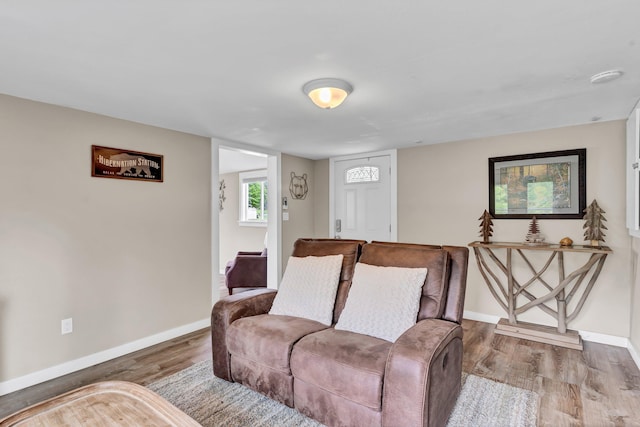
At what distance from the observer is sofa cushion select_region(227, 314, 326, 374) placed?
198cm

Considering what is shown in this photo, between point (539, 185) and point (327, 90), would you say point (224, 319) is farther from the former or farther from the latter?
point (539, 185)

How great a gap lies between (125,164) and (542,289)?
4194mm

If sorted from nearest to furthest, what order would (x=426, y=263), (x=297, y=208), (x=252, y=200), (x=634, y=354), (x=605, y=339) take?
(x=426, y=263), (x=634, y=354), (x=605, y=339), (x=297, y=208), (x=252, y=200)

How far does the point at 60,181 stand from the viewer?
100 inches

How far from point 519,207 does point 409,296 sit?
2212mm

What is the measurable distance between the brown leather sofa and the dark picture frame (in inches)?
70.4

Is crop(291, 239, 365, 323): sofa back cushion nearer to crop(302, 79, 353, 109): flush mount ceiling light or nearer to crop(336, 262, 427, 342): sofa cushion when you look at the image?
crop(336, 262, 427, 342): sofa cushion

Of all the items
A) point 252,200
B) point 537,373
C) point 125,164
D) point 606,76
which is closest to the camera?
point 606,76

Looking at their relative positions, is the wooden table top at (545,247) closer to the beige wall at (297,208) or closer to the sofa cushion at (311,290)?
the sofa cushion at (311,290)

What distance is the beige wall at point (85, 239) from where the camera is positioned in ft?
7.68

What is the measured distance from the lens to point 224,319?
7.61ft

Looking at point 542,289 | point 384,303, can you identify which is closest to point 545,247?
point 542,289

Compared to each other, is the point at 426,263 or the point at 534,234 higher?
the point at 534,234

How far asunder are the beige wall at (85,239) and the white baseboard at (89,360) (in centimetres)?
4
